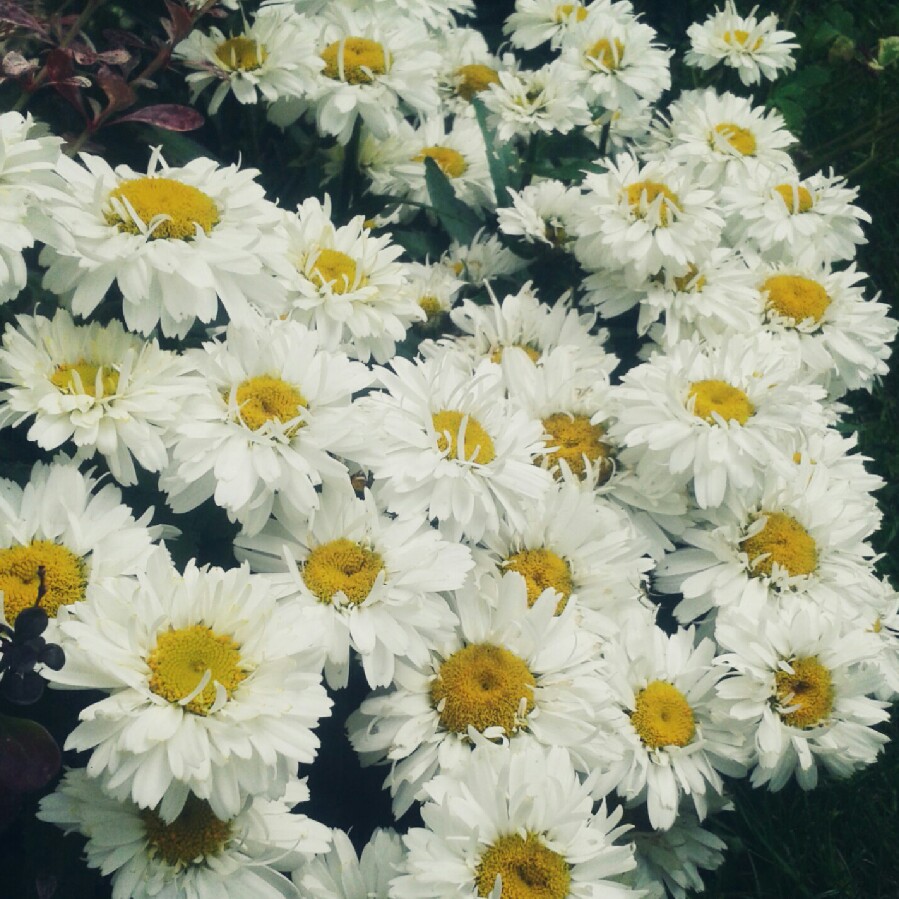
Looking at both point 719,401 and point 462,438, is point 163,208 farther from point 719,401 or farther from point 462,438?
point 719,401

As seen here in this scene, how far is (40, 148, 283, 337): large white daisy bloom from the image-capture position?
111 cm

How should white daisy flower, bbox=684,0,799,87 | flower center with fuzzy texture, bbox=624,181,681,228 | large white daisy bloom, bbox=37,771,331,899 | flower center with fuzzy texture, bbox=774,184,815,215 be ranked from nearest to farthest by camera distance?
large white daisy bloom, bbox=37,771,331,899 < flower center with fuzzy texture, bbox=624,181,681,228 < flower center with fuzzy texture, bbox=774,184,815,215 < white daisy flower, bbox=684,0,799,87

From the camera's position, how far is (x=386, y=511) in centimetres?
124

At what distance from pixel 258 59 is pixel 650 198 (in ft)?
2.27

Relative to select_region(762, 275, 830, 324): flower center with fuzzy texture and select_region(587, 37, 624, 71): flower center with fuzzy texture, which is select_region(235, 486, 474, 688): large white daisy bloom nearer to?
select_region(762, 275, 830, 324): flower center with fuzzy texture

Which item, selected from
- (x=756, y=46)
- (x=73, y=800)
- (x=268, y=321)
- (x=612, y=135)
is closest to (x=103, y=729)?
(x=73, y=800)

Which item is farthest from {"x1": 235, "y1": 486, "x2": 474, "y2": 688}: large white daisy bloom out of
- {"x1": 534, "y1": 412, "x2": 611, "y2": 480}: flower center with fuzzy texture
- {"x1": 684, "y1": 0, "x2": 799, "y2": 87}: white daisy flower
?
{"x1": 684, "y1": 0, "x2": 799, "y2": 87}: white daisy flower

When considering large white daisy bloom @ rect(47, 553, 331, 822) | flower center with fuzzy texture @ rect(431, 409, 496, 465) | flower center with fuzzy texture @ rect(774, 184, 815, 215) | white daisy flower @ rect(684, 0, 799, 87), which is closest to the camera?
large white daisy bloom @ rect(47, 553, 331, 822)

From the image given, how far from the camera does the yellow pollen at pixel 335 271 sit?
1.39 m

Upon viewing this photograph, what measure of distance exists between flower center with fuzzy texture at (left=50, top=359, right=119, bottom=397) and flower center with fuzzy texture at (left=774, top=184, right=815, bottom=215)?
1.28 meters

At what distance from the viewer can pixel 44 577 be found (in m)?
1.03

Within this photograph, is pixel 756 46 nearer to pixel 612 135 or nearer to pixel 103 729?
pixel 612 135

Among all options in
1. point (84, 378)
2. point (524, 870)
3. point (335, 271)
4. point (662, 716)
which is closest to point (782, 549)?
point (662, 716)

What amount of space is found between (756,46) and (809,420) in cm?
111
